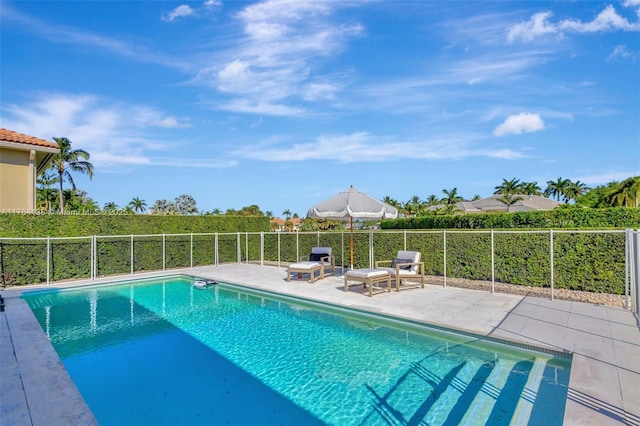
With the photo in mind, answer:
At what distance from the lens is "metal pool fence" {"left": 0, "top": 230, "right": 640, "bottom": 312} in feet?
27.0

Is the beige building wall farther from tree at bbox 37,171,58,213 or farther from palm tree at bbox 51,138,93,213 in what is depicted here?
tree at bbox 37,171,58,213

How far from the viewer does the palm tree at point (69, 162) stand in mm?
26337

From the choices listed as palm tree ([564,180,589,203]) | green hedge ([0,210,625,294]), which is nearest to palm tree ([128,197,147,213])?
green hedge ([0,210,625,294])

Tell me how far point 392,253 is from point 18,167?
13651 mm

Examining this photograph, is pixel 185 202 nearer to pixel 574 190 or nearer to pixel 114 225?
pixel 114 225

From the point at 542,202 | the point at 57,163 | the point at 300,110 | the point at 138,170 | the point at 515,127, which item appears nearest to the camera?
the point at 300,110

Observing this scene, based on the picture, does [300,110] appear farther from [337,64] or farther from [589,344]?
[589,344]

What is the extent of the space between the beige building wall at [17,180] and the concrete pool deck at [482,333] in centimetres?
399

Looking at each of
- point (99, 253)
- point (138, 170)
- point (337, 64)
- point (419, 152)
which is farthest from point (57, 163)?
point (419, 152)

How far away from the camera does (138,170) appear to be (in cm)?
2131

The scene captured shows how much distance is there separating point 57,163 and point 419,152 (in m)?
26.6

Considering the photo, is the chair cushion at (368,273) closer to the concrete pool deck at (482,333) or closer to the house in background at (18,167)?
the concrete pool deck at (482,333)

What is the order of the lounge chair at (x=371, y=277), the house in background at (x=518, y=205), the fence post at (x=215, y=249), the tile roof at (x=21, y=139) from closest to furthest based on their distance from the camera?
the lounge chair at (x=371, y=277) → the tile roof at (x=21, y=139) → the fence post at (x=215, y=249) → the house in background at (x=518, y=205)

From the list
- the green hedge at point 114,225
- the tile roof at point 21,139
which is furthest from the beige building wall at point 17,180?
the green hedge at point 114,225
